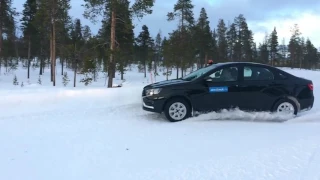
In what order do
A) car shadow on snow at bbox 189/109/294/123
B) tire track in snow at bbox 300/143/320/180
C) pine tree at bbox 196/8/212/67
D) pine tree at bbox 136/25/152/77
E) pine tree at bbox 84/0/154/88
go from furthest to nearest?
pine tree at bbox 136/25/152/77 → pine tree at bbox 196/8/212/67 → pine tree at bbox 84/0/154/88 → car shadow on snow at bbox 189/109/294/123 → tire track in snow at bbox 300/143/320/180

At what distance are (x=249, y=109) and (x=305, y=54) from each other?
3396 inches

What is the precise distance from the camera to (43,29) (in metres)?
33.2

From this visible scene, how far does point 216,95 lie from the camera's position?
7723 mm

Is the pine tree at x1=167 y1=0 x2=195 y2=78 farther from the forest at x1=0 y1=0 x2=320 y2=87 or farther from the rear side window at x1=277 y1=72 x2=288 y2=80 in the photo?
the rear side window at x1=277 y1=72 x2=288 y2=80

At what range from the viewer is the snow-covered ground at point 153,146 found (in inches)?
167

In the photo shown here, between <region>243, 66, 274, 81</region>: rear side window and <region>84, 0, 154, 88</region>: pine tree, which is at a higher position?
<region>84, 0, 154, 88</region>: pine tree

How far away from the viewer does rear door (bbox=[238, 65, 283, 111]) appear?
25.6ft

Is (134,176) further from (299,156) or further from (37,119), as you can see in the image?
(37,119)

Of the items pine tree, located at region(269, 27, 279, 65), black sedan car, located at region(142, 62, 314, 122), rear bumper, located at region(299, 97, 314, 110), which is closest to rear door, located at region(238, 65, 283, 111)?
black sedan car, located at region(142, 62, 314, 122)

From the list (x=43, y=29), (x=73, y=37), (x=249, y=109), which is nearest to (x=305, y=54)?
(x=73, y=37)

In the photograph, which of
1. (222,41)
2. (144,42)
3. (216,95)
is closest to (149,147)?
(216,95)

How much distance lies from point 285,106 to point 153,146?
4230 millimetres

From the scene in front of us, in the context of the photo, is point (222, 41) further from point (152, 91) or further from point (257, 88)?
point (152, 91)

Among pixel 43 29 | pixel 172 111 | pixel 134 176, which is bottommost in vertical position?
pixel 134 176
